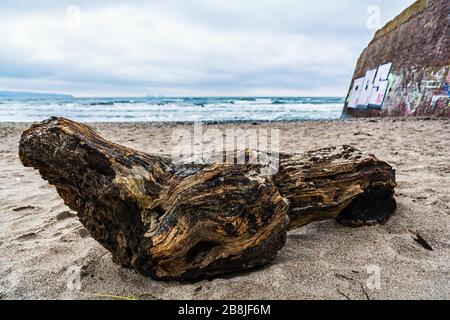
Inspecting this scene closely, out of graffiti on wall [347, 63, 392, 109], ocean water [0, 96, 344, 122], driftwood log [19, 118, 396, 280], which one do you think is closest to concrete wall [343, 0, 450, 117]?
graffiti on wall [347, 63, 392, 109]

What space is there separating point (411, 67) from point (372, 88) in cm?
295

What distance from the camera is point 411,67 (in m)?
11.4

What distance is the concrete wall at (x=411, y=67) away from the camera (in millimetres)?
9930

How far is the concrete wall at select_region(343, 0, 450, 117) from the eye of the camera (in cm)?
993

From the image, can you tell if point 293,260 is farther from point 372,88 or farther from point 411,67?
point 372,88

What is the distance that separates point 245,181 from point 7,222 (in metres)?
2.34

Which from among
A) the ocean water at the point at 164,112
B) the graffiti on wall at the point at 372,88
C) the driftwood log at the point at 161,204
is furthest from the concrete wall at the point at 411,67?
the driftwood log at the point at 161,204

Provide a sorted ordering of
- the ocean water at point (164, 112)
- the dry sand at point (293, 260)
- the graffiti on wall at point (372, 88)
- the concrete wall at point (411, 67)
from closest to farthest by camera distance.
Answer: the dry sand at point (293, 260) → the concrete wall at point (411, 67) → the graffiti on wall at point (372, 88) → the ocean water at point (164, 112)

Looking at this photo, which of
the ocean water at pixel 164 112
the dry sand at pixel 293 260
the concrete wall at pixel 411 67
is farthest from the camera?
the ocean water at pixel 164 112

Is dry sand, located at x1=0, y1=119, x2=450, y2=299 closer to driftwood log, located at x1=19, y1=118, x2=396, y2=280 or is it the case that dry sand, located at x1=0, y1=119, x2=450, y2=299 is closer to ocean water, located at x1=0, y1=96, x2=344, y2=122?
driftwood log, located at x1=19, y1=118, x2=396, y2=280

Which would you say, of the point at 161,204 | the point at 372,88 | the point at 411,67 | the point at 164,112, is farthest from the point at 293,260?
the point at 164,112

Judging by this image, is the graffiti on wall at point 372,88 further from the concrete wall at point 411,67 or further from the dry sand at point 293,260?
the dry sand at point 293,260

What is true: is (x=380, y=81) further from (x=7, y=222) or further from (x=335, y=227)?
(x=7, y=222)

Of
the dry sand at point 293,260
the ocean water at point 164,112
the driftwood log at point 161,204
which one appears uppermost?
the driftwood log at point 161,204
